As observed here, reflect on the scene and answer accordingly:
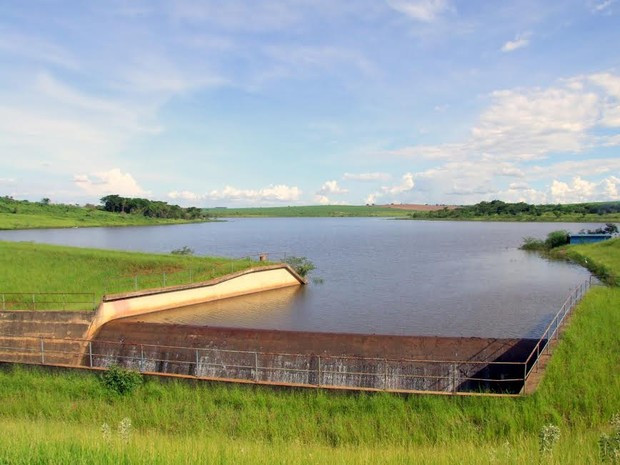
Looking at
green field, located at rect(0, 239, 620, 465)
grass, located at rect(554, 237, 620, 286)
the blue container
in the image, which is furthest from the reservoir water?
the blue container

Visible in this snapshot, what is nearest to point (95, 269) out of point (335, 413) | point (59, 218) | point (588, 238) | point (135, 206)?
point (335, 413)

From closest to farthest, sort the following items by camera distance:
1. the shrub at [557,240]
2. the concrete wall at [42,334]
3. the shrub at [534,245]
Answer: the concrete wall at [42,334]
the shrub at [557,240]
the shrub at [534,245]

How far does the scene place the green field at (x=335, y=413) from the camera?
11.5 metres

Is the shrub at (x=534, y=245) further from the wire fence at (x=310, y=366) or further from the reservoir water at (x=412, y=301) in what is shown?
the wire fence at (x=310, y=366)

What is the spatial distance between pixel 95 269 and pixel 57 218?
367 ft

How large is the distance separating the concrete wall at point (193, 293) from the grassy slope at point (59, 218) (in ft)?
294

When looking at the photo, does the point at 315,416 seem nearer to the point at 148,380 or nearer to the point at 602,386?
the point at 148,380

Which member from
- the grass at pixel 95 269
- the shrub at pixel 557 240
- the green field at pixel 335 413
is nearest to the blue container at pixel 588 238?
the shrub at pixel 557 240

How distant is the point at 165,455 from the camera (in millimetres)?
7441

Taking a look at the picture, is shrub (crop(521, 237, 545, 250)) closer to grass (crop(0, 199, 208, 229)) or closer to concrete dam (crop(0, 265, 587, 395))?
concrete dam (crop(0, 265, 587, 395))

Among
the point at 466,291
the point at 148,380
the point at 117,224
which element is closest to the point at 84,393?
the point at 148,380

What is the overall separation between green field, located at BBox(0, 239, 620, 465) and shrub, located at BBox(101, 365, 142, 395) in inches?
8.0

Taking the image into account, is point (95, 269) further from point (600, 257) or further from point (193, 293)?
point (600, 257)

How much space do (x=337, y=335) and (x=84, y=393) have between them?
8.77 meters
